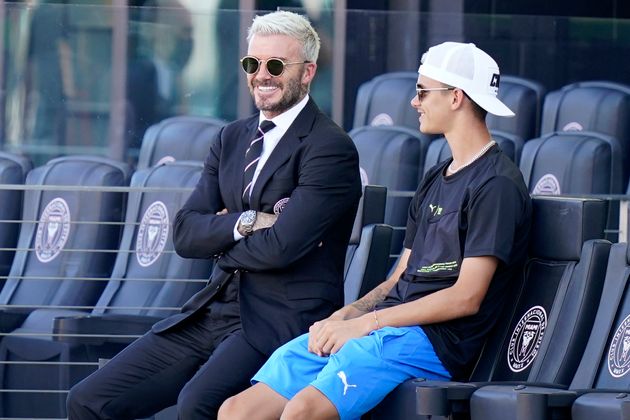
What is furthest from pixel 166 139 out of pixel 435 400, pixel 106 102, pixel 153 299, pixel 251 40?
pixel 435 400

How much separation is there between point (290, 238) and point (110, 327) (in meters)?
1.96

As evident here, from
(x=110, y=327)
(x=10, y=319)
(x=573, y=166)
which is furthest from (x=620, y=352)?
(x=10, y=319)

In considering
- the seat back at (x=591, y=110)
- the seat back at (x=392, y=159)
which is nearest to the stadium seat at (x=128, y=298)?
the seat back at (x=392, y=159)

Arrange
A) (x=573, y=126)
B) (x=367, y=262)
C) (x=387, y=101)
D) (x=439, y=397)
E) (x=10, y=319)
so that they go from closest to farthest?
1. (x=439, y=397)
2. (x=367, y=262)
3. (x=10, y=319)
4. (x=573, y=126)
5. (x=387, y=101)

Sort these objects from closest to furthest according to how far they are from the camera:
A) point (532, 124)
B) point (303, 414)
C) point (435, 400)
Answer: point (435, 400) < point (303, 414) < point (532, 124)

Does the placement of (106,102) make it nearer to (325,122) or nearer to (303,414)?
(325,122)

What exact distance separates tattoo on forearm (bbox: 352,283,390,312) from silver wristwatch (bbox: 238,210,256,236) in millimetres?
321

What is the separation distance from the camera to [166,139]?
6.81 m

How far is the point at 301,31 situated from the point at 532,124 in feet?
10.6

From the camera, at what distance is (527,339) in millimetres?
3551

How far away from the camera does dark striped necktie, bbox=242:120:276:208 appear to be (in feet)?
12.1

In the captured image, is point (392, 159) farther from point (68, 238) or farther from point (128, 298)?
point (68, 238)

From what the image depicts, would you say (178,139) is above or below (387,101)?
below

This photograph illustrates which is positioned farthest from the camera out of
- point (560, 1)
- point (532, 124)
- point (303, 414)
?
point (560, 1)
